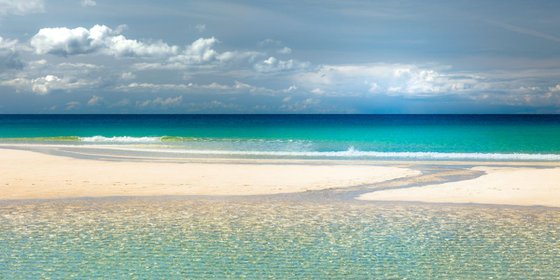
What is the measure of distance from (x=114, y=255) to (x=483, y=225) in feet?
28.0

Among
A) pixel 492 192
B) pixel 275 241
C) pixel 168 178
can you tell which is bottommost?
pixel 275 241

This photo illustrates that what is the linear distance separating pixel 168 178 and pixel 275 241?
44.7 feet

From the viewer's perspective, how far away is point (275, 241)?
13.7m

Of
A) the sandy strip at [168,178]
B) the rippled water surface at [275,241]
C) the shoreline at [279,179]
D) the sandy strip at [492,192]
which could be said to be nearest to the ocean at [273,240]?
the rippled water surface at [275,241]

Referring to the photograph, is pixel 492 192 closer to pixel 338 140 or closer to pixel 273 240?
pixel 273 240

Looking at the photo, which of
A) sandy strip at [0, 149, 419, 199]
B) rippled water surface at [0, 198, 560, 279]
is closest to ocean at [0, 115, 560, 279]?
rippled water surface at [0, 198, 560, 279]

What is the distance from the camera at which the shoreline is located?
21547 millimetres

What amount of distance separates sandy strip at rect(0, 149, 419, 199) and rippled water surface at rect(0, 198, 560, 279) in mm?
3144

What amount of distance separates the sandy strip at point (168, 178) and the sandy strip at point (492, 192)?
115 inches

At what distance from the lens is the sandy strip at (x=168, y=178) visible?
22.5m

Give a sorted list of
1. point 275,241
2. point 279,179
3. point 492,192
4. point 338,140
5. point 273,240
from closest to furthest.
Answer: point 275,241 < point 273,240 < point 492,192 < point 279,179 < point 338,140

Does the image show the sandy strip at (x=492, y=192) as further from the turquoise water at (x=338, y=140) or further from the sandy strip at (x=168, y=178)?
the turquoise water at (x=338, y=140)

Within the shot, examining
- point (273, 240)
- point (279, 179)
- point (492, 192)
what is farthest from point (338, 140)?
point (273, 240)

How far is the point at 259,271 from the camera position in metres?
11.3
